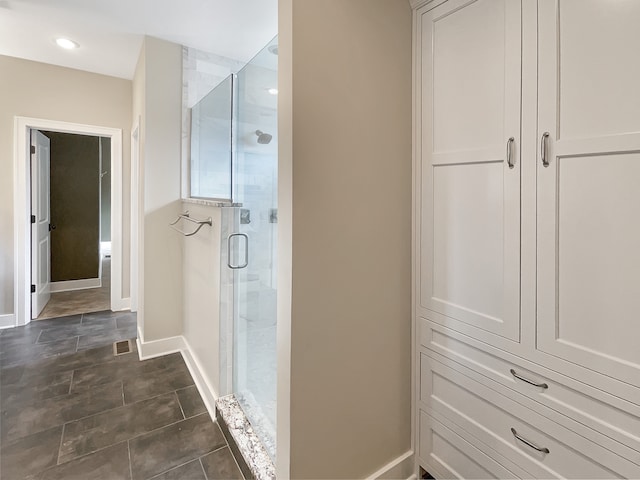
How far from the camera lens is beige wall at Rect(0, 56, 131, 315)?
3.17 meters

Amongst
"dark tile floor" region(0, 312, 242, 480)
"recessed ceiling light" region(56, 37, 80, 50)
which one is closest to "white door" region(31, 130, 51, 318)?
"dark tile floor" region(0, 312, 242, 480)

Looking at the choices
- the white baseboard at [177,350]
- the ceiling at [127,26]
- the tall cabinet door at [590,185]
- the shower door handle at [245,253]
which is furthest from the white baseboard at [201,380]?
the ceiling at [127,26]

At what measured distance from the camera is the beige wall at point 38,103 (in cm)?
317

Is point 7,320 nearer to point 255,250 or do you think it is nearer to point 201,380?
point 201,380

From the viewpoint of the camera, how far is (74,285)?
482 cm

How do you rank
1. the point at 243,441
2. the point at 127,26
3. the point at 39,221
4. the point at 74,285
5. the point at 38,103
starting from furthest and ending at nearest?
the point at 74,285 → the point at 39,221 → the point at 38,103 → the point at 127,26 → the point at 243,441

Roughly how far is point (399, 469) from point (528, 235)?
1170 mm

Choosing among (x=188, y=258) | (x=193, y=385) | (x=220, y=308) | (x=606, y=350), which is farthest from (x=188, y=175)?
(x=606, y=350)

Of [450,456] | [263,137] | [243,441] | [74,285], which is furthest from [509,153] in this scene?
[74,285]

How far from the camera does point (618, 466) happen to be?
0.92 m

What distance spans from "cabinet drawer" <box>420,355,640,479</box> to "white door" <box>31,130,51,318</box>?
4.09 meters

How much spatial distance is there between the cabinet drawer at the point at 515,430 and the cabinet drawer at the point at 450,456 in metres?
0.06

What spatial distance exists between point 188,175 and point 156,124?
46cm

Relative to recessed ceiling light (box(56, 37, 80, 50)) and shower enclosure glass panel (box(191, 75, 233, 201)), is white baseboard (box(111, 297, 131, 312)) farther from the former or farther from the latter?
recessed ceiling light (box(56, 37, 80, 50))
